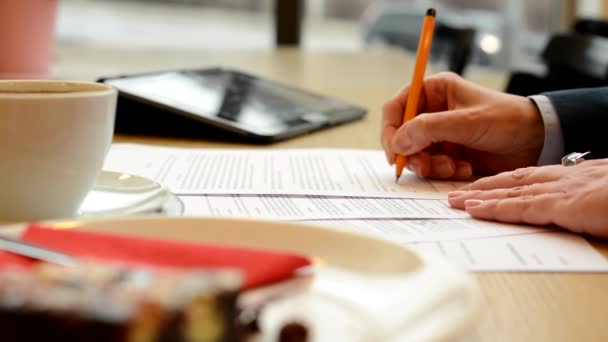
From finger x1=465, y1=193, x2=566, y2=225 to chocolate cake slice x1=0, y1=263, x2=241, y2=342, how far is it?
45cm

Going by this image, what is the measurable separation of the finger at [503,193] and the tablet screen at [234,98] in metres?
0.38

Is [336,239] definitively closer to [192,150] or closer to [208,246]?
[208,246]

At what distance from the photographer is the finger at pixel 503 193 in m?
0.72

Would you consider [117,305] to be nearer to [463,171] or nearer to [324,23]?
[463,171]

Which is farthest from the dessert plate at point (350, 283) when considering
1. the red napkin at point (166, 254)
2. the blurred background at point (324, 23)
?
the blurred background at point (324, 23)

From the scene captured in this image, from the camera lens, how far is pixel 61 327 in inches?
10.2

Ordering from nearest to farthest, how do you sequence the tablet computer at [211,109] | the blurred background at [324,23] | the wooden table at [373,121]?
1. the wooden table at [373,121]
2. the tablet computer at [211,109]
3. the blurred background at [324,23]

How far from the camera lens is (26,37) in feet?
4.78

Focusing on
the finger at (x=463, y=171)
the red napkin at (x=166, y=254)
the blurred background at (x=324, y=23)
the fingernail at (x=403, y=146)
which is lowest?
the blurred background at (x=324, y=23)

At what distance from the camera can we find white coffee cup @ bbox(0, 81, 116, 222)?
542mm

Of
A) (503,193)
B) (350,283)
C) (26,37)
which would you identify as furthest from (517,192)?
(26,37)

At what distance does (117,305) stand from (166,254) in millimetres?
97

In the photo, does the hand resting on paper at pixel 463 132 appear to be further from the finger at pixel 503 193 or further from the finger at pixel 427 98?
the finger at pixel 503 193

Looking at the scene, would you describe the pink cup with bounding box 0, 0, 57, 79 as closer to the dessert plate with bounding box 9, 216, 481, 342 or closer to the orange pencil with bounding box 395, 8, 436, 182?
the orange pencil with bounding box 395, 8, 436, 182
